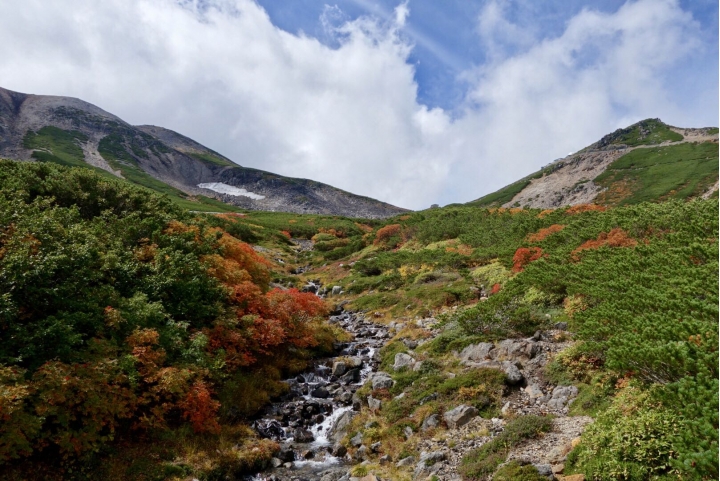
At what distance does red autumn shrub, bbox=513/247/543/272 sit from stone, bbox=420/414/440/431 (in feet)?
56.3

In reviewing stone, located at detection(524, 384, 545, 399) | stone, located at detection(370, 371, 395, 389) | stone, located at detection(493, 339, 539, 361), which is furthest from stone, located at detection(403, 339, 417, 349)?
stone, located at detection(524, 384, 545, 399)

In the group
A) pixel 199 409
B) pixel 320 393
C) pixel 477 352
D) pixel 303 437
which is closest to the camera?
pixel 199 409

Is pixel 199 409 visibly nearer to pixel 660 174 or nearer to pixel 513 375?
pixel 513 375

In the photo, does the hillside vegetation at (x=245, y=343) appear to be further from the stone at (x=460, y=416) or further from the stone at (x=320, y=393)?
the stone at (x=320, y=393)

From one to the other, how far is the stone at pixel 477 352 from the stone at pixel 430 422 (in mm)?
4483

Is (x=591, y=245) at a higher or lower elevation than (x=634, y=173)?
lower

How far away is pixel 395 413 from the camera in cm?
1672

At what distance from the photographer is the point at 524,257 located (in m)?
30.0

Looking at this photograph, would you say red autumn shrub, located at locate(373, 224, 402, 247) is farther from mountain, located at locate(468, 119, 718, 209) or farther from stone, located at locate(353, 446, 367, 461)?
mountain, located at locate(468, 119, 718, 209)

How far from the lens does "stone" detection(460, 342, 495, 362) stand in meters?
18.8

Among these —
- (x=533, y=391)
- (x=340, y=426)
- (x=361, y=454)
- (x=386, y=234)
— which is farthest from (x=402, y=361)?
(x=386, y=234)

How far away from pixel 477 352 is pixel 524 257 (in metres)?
13.4

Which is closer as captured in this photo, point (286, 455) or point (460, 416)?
point (460, 416)

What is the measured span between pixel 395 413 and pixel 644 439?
978 centimetres
